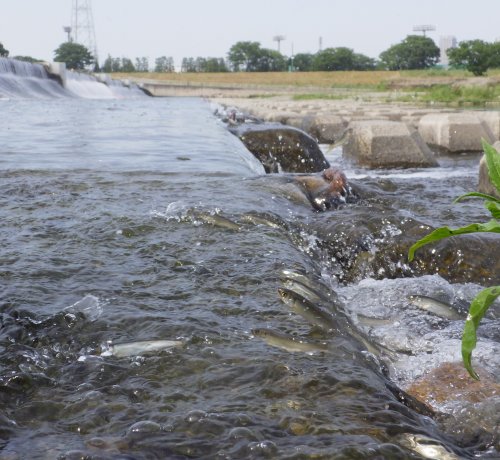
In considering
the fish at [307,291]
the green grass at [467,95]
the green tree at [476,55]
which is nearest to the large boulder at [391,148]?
the fish at [307,291]

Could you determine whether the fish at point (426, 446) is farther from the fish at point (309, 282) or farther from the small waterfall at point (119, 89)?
the small waterfall at point (119, 89)

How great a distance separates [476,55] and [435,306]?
4705 cm

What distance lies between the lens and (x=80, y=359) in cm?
242

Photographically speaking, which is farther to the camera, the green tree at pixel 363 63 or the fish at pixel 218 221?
the green tree at pixel 363 63

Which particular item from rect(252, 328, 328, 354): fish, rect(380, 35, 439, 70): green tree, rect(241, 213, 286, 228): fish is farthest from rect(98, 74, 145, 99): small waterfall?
rect(380, 35, 439, 70): green tree

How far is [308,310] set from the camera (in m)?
2.81

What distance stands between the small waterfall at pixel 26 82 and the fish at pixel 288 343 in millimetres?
26316

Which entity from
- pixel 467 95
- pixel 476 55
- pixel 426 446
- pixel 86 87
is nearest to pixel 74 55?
pixel 86 87

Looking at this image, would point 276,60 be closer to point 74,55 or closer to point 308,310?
point 74,55

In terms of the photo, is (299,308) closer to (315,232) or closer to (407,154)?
(315,232)

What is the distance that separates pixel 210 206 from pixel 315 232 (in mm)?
682

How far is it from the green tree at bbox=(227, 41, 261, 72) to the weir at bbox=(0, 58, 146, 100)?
169 feet

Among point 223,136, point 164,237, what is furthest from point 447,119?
point 164,237

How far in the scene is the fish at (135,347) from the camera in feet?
8.02
